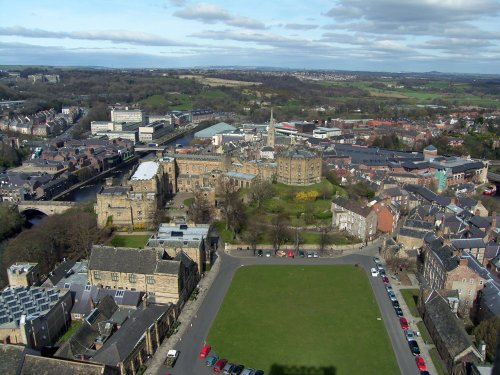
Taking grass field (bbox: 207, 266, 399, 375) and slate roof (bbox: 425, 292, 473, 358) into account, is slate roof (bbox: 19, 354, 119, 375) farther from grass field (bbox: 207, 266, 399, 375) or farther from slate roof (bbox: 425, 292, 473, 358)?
slate roof (bbox: 425, 292, 473, 358)

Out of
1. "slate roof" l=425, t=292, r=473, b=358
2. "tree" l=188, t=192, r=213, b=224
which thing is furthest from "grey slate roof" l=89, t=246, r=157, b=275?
"slate roof" l=425, t=292, r=473, b=358

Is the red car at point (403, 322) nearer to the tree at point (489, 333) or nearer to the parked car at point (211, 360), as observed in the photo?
the tree at point (489, 333)

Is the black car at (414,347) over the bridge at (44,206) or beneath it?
over

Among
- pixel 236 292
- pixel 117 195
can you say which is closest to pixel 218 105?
pixel 117 195

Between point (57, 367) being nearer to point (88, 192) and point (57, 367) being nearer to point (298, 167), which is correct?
point (298, 167)

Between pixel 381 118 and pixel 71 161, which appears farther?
pixel 381 118

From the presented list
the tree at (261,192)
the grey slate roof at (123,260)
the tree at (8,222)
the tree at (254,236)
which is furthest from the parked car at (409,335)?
the tree at (8,222)

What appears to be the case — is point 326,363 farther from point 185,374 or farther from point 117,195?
point 117,195
